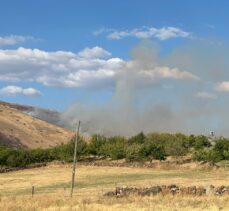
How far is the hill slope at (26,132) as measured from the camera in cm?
15185

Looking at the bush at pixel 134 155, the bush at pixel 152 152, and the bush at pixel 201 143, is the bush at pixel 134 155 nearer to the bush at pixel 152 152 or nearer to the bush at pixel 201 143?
the bush at pixel 152 152

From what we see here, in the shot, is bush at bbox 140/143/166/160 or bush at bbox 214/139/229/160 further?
bush at bbox 140/143/166/160

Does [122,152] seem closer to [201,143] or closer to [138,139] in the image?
[201,143]

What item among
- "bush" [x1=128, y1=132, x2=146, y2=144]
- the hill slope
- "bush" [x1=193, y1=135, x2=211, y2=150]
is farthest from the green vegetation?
the hill slope

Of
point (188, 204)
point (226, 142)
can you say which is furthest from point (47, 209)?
point (226, 142)

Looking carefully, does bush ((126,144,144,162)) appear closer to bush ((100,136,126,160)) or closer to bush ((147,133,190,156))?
bush ((100,136,126,160))

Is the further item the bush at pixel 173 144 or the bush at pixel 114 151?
the bush at pixel 173 144

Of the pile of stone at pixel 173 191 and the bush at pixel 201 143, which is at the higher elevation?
the bush at pixel 201 143

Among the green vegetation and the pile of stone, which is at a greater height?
the green vegetation

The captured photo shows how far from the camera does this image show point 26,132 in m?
164

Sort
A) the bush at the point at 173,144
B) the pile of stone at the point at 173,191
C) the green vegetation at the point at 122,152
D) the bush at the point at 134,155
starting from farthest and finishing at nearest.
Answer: the bush at the point at 173,144, the bush at the point at 134,155, the green vegetation at the point at 122,152, the pile of stone at the point at 173,191

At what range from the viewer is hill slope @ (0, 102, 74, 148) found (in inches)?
5978

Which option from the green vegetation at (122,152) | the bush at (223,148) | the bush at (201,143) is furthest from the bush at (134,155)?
the bush at (201,143)

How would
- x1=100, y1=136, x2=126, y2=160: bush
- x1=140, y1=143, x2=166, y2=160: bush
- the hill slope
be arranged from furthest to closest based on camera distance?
the hill slope
x1=100, y1=136, x2=126, y2=160: bush
x1=140, y1=143, x2=166, y2=160: bush
